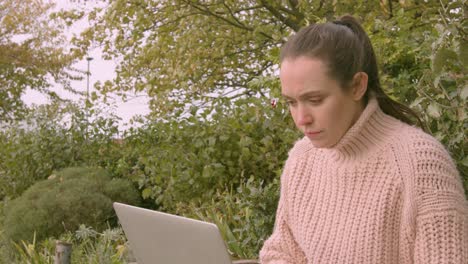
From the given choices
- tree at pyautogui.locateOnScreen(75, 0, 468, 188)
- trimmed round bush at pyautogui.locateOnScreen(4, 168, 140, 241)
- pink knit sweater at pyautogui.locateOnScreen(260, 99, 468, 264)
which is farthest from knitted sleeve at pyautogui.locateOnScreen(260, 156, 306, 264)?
trimmed round bush at pyautogui.locateOnScreen(4, 168, 140, 241)

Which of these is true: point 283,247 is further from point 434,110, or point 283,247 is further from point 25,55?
point 25,55

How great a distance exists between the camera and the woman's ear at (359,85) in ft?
5.96

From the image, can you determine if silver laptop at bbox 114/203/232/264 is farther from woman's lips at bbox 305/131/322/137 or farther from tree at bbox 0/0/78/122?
tree at bbox 0/0/78/122

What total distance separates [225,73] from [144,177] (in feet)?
7.64

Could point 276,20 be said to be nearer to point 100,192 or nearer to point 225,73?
point 225,73

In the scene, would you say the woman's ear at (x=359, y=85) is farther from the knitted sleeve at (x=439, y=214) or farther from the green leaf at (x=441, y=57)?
the green leaf at (x=441, y=57)

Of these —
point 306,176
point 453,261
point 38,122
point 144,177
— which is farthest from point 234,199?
point 38,122

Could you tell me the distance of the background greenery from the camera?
317 centimetres

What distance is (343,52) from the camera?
1.81 meters

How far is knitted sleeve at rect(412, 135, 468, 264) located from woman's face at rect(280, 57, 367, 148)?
23 centimetres

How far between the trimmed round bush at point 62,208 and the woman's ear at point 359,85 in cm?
416

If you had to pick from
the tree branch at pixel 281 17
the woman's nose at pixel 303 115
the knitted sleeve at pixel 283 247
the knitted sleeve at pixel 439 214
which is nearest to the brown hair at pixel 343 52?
the woman's nose at pixel 303 115

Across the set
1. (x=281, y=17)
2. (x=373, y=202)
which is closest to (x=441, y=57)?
(x=373, y=202)

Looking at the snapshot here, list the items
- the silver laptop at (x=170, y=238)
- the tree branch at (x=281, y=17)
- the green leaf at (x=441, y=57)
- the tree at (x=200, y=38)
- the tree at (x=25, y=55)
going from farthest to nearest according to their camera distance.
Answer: the tree at (x=25, y=55) < the tree branch at (x=281, y=17) < the tree at (x=200, y=38) < the green leaf at (x=441, y=57) < the silver laptop at (x=170, y=238)
